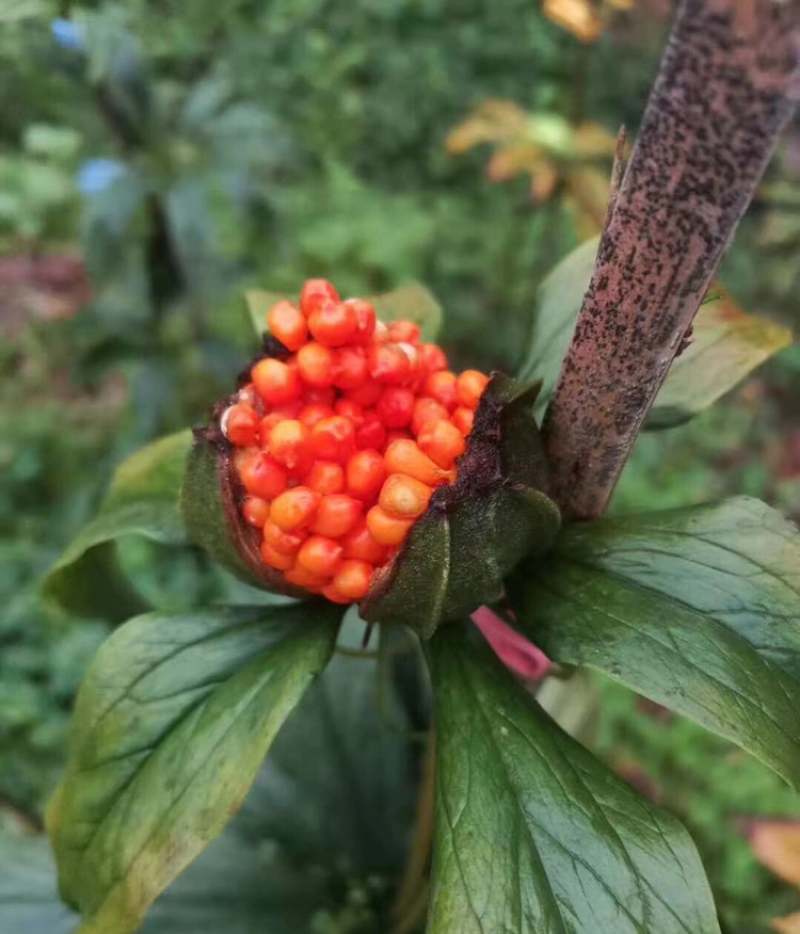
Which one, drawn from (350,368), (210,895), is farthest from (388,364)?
(210,895)

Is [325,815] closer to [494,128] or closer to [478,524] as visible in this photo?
[478,524]

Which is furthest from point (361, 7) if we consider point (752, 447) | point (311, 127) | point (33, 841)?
point (33, 841)

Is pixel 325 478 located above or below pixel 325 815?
above

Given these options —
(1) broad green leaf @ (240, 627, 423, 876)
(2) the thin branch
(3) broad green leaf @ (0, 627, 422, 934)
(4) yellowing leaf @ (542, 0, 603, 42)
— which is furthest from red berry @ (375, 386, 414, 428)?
(4) yellowing leaf @ (542, 0, 603, 42)

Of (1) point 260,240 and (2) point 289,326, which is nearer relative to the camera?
(2) point 289,326

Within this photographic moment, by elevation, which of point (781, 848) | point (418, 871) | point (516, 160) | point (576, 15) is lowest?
point (418, 871)

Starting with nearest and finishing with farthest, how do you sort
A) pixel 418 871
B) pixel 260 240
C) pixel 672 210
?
pixel 672 210, pixel 418 871, pixel 260 240

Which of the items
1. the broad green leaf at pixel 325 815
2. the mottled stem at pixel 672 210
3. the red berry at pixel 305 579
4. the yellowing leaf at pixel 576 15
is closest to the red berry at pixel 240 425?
the red berry at pixel 305 579

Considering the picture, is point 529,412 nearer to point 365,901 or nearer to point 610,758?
point 365,901
